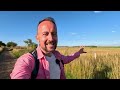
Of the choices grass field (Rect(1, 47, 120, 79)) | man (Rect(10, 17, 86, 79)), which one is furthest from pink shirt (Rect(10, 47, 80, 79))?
grass field (Rect(1, 47, 120, 79))

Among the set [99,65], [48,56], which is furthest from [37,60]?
[99,65]

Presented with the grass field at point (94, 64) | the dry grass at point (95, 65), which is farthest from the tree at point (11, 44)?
the dry grass at point (95, 65)

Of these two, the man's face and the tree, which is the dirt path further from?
the man's face

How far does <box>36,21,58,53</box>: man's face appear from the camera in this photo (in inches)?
90.8

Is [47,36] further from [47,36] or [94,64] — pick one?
[94,64]

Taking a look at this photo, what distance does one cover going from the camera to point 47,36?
2.31 metres

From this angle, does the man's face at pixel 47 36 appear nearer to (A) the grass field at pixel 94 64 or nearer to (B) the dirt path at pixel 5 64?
(A) the grass field at pixel 94 64

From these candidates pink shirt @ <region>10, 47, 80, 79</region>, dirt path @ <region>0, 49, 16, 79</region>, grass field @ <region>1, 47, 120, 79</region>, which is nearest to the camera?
pink shirt @ <region>10, 47, 80, 79</region>

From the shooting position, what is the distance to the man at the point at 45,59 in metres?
2.20

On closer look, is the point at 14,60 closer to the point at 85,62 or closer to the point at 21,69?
the point at 21,69

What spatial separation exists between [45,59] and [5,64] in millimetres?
347

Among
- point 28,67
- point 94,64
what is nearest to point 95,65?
point 94,64

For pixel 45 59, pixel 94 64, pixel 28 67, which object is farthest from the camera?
pixel 94 64

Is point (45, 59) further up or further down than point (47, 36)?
further down
